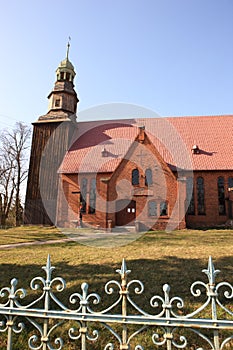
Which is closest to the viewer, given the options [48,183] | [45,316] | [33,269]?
[45,316]

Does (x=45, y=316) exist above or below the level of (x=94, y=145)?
below

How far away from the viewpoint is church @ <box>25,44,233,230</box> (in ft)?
68.8

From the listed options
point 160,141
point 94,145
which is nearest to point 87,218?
point 94,145

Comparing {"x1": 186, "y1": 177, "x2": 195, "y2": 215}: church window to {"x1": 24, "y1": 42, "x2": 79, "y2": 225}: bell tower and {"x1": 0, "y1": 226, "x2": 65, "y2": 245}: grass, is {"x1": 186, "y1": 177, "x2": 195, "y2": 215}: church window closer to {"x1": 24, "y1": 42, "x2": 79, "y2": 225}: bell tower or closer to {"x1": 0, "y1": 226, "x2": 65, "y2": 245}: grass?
{"x1": 0, "y1": 226, "x2": 65, "y2": 245}: grass

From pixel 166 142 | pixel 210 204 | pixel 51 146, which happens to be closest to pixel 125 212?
pixel 210 204

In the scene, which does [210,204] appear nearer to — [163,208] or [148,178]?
[163,208]

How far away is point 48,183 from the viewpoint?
24906mm

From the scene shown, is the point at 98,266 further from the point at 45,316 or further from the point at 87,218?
the point at 87,218

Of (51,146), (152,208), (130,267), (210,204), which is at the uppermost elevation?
(51,146)

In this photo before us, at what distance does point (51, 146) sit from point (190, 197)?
50.7 feet

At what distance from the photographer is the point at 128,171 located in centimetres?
2172

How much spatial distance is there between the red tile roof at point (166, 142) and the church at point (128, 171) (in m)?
0.09

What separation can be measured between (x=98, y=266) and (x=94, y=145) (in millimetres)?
19947

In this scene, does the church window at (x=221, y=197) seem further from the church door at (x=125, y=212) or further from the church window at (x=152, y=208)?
the church door at (x=125, y=212)
